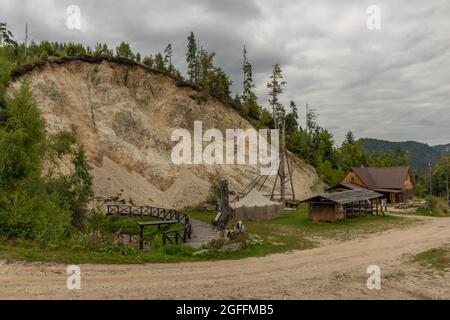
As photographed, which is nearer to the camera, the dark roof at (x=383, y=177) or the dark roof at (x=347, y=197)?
the dark roof at (x=347, y=197)

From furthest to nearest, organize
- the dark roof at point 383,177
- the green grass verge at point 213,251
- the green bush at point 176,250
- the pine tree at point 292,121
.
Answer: the pine tree at point 292,121 < the dark roof at point 383,177 < the green bush at point 176,250 < the green grass verge at point 213,251

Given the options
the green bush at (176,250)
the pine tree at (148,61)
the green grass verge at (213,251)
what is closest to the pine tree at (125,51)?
the pine tree at (148,61)

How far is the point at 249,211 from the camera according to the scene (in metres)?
33.2

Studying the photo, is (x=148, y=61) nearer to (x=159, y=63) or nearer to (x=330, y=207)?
(x=159, y=63)

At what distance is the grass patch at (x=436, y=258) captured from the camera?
52.7ft

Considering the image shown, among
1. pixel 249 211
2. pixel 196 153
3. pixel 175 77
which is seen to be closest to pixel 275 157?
pixel 196 153

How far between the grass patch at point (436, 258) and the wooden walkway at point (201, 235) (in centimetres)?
1092

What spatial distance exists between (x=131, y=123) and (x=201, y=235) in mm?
28089

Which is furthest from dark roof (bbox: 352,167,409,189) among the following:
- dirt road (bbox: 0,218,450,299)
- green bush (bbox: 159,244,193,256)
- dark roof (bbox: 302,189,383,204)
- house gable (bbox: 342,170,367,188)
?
green bush (bbox: 159,244,193,256)

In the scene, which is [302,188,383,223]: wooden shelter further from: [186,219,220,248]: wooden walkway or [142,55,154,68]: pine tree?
[142,55,154,68]: pine tree

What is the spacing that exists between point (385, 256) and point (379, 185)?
37.9m

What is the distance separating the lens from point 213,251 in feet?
57.8

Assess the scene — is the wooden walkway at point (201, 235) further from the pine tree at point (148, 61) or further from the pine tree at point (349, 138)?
the pine tree at point (349, 138)

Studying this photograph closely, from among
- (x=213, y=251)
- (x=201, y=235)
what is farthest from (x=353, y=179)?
(x=213, y=251)
